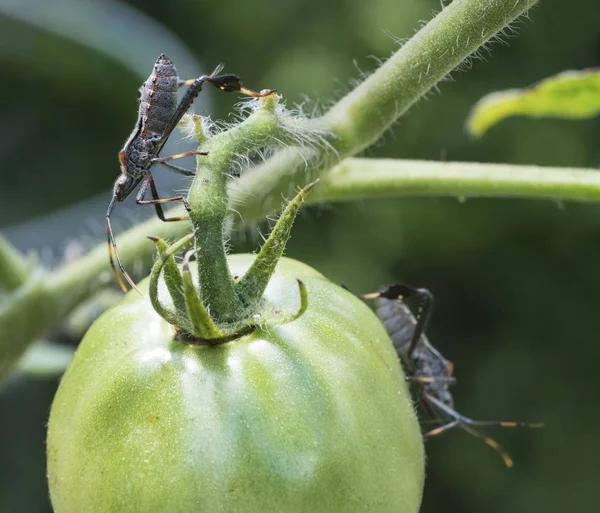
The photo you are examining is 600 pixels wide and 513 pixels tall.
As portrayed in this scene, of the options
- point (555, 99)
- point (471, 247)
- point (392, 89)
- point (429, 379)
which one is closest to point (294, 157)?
point (392, 89)

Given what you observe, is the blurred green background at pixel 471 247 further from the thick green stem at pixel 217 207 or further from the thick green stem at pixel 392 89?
the thick green stem at pixel 217 207

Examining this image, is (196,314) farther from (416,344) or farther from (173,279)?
(416,344)

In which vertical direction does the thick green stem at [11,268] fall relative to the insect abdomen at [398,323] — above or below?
below

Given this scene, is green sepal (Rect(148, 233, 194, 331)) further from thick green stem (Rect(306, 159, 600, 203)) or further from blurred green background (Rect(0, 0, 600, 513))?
blurred green background (Rect(0, 0, 600, 513))

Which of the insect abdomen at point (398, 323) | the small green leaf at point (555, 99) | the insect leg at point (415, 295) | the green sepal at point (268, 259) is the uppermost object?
the small green leaf at point (555, 99)

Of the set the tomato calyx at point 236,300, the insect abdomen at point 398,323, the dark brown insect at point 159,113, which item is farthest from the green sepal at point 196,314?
the insect abdomen at point 398,323

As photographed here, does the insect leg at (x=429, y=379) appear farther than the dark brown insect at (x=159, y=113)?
Yes
